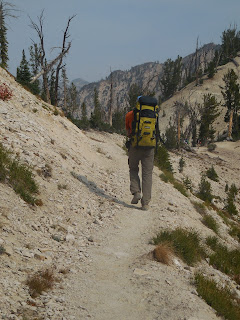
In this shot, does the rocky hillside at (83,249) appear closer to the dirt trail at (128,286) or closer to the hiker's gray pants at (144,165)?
the dirt trail at (128,286)

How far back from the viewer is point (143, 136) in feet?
23.0

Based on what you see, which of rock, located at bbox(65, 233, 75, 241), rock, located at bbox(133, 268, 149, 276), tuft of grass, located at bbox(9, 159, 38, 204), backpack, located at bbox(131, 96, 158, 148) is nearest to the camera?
rock, located at bbox(133, 268, 149, 276)

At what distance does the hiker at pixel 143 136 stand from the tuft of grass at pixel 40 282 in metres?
4.08

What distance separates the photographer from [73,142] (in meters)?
13.1

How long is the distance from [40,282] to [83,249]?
60.5 inches

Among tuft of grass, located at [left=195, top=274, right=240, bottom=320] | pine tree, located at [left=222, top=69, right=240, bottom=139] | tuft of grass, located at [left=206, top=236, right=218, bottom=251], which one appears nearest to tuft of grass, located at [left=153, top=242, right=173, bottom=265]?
tuft of grass, located at [left=195, top=274, right=240, bottom=320]

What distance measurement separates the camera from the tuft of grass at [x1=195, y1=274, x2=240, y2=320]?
373 centimetres

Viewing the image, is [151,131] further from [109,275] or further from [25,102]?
[25,102]

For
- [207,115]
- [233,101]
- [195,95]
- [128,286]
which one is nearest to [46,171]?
[128,286]

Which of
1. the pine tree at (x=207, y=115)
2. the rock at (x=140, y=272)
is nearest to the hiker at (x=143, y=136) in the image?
the rock at (x=140, y=272)

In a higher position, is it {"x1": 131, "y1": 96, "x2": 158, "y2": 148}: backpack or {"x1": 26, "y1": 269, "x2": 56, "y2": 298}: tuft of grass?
{"x1": 131, "y1": 96, "x2": 158, "y2": 148}: backpack

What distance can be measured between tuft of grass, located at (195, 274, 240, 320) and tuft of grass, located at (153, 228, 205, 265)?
1072mm

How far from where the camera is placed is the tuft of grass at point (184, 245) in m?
5.45

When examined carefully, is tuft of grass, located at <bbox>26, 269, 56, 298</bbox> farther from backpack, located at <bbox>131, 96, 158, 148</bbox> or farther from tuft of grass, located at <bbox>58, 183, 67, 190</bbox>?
backpack, located at <bbox>131, 96, 158, 148</bbox>
